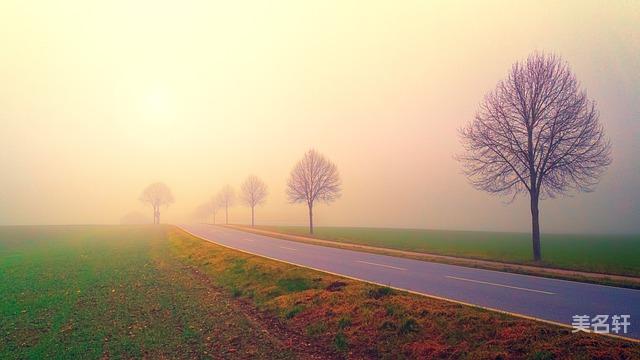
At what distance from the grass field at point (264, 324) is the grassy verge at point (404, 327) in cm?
3

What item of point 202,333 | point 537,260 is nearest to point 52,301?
point 202,333

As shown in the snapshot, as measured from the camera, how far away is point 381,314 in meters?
9.53

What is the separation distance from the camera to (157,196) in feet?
411

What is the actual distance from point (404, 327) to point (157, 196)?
429 ft

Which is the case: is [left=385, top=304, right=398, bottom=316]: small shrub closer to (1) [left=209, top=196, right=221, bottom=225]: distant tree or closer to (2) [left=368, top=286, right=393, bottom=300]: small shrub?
(2) [left=368, top=286, right=393, bottom=300]: small shrub

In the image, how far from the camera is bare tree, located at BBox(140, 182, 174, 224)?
408ft

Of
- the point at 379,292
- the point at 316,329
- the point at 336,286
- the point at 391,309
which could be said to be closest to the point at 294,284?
the point at 336,286

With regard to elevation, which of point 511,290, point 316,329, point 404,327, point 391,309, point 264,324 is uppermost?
point 391,309

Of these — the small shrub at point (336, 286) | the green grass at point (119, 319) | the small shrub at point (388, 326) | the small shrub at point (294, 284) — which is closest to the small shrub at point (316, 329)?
the green grass at point (119, 319)

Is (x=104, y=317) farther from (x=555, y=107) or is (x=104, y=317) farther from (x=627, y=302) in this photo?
(x=555, y=107)

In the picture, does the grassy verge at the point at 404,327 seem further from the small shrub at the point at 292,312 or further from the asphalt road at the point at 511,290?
the asphalt road at the point at 511,290

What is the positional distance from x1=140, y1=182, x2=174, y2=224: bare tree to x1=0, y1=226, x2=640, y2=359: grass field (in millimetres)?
116339

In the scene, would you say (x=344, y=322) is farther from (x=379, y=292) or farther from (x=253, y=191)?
(x=253, y=191)

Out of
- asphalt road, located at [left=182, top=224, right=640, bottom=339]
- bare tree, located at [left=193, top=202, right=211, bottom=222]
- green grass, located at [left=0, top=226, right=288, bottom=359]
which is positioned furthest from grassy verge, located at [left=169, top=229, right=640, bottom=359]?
bare tree, located at [left=193, top=202, right=211, bottom=222]
